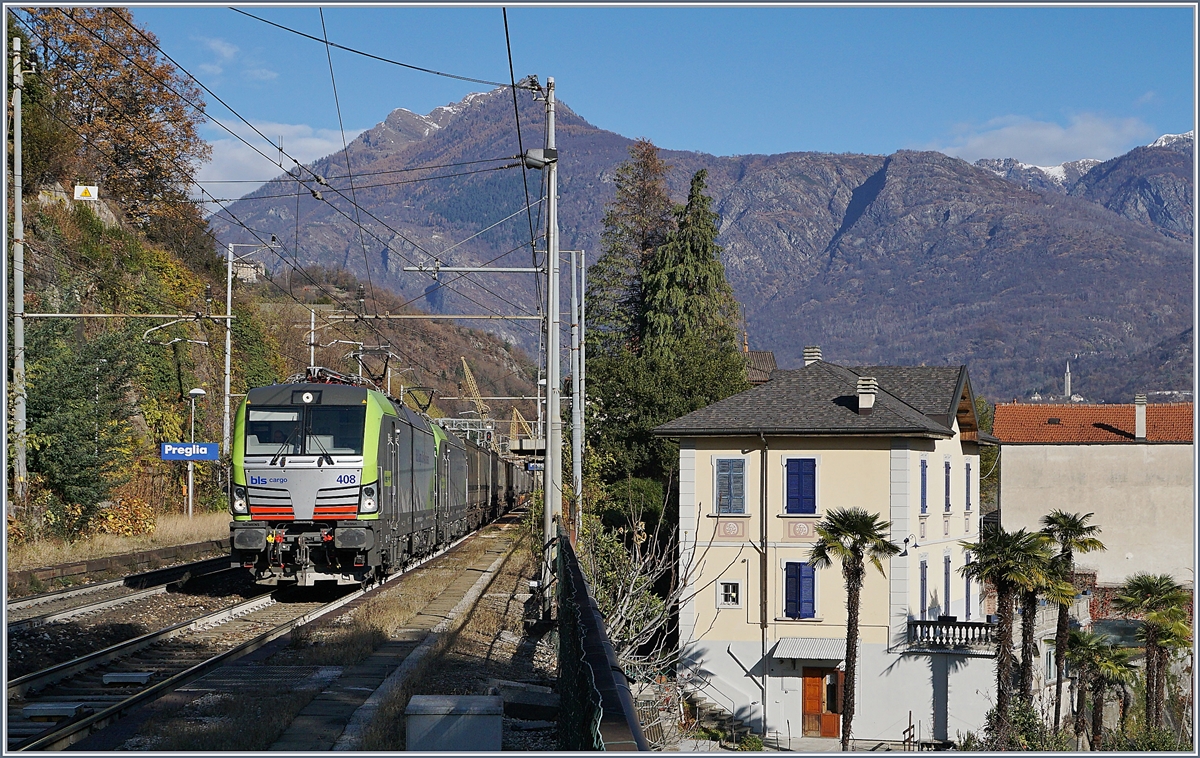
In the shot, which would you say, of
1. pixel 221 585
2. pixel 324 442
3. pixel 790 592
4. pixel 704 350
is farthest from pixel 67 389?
pixel 704 350

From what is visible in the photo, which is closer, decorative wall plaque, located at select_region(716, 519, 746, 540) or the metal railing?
the metal railing

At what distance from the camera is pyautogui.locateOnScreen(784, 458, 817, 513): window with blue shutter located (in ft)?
114

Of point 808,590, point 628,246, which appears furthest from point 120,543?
point 628,246

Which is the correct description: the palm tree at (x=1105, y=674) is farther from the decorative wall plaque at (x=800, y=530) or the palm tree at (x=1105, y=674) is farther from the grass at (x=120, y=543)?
the grass at (x=120, y=543)

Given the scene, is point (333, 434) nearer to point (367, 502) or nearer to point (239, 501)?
point (367, 502)

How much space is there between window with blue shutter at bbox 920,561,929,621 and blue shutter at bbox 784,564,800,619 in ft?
11.9

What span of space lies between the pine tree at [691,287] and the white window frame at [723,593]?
98.3 feet

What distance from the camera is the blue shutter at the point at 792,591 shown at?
3434 cm

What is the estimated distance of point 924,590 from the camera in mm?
35125

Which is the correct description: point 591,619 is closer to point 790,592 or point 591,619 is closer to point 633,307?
point 790,592

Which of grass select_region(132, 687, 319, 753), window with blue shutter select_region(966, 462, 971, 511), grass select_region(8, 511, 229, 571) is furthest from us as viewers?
window with blue shutter select_region(966, 462, 971, 511)

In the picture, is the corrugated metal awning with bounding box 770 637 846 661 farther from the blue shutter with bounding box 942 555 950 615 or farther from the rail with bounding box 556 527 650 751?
the rail with bounding box 556 527 650 751

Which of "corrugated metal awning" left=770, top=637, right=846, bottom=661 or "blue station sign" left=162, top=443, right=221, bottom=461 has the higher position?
"blue station sign" left=162, top=443, right=221, bottom=461

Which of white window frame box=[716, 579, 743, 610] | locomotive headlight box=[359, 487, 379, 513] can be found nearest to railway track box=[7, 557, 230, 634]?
locomotive headlight box=[359, 487, 379, 513]
